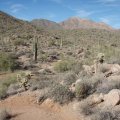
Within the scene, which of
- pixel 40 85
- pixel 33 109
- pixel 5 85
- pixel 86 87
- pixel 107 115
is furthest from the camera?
pixel 5 85

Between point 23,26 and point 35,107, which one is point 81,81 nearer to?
point 35,107

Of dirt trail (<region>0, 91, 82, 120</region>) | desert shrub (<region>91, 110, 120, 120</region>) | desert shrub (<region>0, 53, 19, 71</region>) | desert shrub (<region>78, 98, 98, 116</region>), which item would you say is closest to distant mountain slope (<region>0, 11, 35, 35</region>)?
desert shrub (<region>0, 53, 19, 71</region>)

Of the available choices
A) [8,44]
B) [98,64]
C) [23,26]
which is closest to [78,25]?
[23,26]

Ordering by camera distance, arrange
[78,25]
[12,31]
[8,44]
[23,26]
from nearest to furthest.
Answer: [8,44] → [12,31] → [23,26] → [78,25]

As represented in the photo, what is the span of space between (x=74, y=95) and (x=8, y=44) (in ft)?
104

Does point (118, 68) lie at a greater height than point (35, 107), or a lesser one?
greater

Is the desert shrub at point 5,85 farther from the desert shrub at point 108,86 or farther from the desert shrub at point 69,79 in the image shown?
the desert shrub at point 108,86

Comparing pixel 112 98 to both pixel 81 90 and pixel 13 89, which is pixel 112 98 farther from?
pixel 13 89

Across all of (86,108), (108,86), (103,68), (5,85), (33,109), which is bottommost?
(33,109)

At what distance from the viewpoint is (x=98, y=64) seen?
16516 millimetres

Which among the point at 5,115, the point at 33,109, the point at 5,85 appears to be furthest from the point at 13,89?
the point at 5,115

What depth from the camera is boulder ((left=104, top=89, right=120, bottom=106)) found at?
10.3 meters

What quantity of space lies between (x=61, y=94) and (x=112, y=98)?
236 cm

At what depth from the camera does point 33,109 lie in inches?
459
